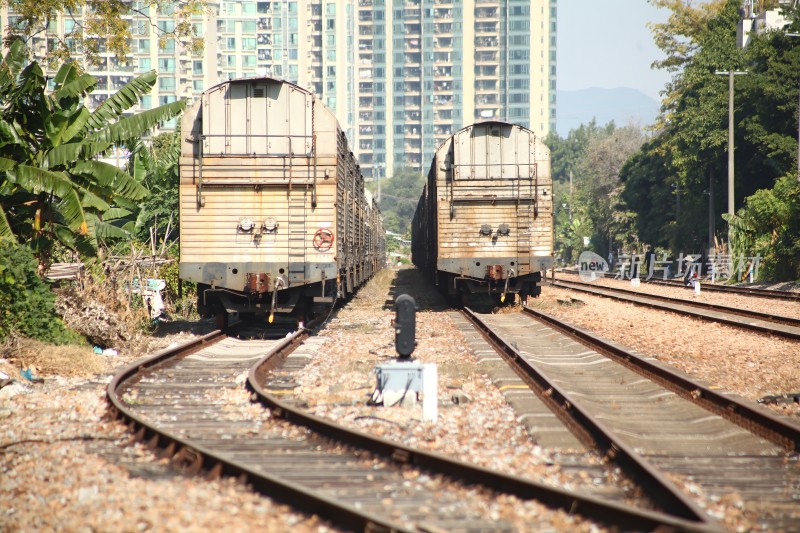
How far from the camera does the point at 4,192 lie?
44.2ft

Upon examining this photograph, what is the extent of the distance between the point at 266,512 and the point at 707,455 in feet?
12.0

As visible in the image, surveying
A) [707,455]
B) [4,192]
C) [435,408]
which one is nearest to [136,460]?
[435,408]

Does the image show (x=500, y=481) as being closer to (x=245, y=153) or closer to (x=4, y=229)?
(x=4, y=229)

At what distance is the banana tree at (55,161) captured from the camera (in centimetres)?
1308

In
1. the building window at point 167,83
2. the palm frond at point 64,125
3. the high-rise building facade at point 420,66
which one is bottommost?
the palm frond at point 64,125

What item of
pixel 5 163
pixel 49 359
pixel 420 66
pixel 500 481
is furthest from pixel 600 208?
pixel 420 66

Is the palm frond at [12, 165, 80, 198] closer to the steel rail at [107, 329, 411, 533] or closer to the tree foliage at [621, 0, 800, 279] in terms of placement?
the steel rail at [107, 329, 411, 533]

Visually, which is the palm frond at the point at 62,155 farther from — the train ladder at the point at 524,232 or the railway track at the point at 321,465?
the train ladder at the point at 524,232

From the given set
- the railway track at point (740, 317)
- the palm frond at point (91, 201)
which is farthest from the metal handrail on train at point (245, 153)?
the railway track at point (740, 317)

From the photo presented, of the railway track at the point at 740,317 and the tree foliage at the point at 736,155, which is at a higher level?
the tree foliage at the point at 736,155

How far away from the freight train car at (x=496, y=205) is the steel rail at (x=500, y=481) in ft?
40.7

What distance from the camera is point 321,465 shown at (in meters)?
6.37

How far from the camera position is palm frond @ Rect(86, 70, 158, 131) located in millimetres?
15396

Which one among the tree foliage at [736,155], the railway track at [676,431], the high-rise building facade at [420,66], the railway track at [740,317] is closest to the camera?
the railway track at [676,431]
